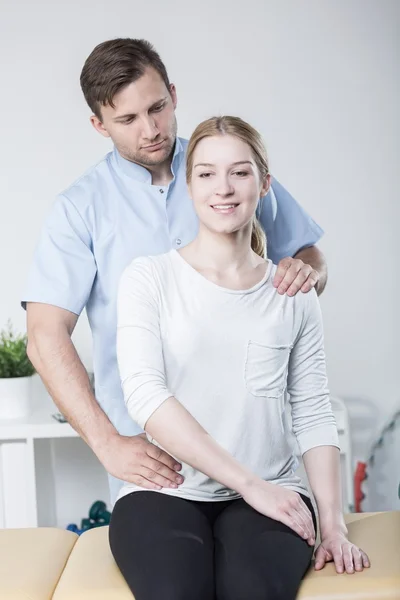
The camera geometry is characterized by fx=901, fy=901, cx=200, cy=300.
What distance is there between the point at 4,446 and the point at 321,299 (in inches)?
37.5

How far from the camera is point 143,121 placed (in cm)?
166

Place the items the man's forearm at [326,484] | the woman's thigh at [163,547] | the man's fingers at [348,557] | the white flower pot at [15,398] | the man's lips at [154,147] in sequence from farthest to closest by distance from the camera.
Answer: the white flower pot at [15,398], the man's lips at [154,147], the man's forearm at [326,484], the man's fingers at [348,557], the woman's thigh at [163,547]

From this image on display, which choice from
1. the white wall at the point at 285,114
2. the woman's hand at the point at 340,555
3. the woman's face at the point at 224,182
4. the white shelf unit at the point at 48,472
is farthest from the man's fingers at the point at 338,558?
the white wall at the point at 285,114

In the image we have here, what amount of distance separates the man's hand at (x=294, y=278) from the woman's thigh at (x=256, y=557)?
0.37m

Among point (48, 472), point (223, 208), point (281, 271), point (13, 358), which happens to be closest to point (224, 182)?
point (223, 208)

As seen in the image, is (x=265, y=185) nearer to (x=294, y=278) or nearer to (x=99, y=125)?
(x=294, y=278)

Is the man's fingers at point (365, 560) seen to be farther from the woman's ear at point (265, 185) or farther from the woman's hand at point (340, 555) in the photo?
the woman's ear at point (265, 185)

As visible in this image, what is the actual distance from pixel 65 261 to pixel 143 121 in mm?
299

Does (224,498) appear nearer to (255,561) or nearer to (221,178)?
(255,561)

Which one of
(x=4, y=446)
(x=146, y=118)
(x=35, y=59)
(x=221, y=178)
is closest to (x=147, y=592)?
(x=221, y=178)

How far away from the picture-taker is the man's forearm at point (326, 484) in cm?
138

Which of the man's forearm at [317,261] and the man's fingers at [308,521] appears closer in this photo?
the man's fingers at [308,521]

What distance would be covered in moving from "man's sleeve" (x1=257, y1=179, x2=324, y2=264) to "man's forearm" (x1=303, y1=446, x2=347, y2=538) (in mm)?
548

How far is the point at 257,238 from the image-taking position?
1620mm
